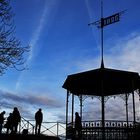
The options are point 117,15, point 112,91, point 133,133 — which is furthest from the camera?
point 112,91

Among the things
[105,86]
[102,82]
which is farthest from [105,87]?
[102,82]

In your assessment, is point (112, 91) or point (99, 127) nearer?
point (99, 127)

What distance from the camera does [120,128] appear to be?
2739 centimetres

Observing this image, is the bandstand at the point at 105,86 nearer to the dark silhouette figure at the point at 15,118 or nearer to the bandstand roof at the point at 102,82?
the bandstand roof at the point at 102,82

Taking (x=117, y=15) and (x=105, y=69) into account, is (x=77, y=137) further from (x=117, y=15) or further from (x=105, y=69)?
(x=117, y=15)

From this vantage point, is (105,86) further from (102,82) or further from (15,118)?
(15,118)

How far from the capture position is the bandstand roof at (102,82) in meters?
27.2

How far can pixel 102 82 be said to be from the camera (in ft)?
88.8

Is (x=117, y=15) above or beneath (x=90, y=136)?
above

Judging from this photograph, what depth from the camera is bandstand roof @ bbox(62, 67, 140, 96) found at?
27.2m

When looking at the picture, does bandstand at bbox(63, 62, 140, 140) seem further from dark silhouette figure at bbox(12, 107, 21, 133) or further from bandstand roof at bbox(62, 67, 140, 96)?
dark silhouette figure at bbox(12, 107, 21, 133)

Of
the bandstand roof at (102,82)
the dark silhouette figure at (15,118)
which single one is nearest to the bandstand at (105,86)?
the bandstand roof at (102,82)

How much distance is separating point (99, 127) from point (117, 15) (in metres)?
9.53

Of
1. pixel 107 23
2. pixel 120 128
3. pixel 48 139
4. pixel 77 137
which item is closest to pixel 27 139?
pixel 48 139
